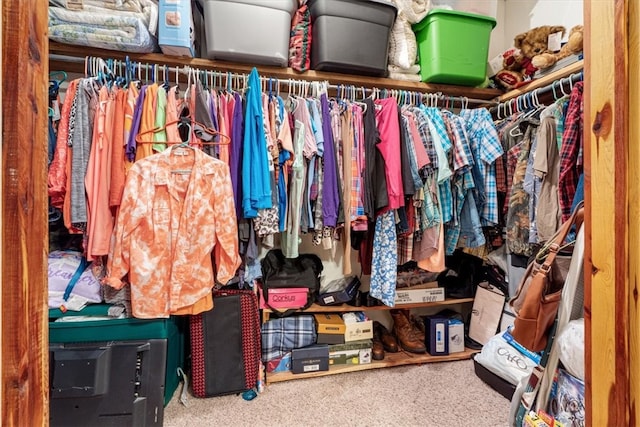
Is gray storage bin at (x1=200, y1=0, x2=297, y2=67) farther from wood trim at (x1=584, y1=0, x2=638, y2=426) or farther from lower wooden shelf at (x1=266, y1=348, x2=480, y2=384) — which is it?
lower wooden shelf at (x1=266, y1=348, x2=480, y2=384)

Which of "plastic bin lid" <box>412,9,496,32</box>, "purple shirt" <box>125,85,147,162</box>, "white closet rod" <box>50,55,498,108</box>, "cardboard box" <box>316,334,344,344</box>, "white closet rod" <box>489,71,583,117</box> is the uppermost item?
"plastic bin lid" <box>412,9,496,32</box>

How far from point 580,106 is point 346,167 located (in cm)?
112

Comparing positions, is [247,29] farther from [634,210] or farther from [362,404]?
[362,404]

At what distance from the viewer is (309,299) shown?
78.9 inches

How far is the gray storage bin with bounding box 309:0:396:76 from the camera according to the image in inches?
69.8

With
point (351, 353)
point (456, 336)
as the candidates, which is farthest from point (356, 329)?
point (456, 336)

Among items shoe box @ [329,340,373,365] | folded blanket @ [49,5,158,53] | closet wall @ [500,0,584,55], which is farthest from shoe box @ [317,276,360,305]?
closet wall @ [500,0,584,55]

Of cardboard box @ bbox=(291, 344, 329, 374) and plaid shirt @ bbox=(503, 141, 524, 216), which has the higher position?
plaid shirt @ bbox=(503, 141, 524, 216)

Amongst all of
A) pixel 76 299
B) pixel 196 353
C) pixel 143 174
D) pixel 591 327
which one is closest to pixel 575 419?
pixel 591 327

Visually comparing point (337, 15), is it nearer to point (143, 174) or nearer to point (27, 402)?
point (143, 174)

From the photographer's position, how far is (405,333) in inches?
87.0

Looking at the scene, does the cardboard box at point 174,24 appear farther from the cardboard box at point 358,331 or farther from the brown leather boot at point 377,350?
the brown leather boot at point 377,350

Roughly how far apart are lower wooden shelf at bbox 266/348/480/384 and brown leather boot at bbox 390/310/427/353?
45 mm

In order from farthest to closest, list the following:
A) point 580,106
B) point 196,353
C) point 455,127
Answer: point 455,127 < point 196,353 < point 580,106
